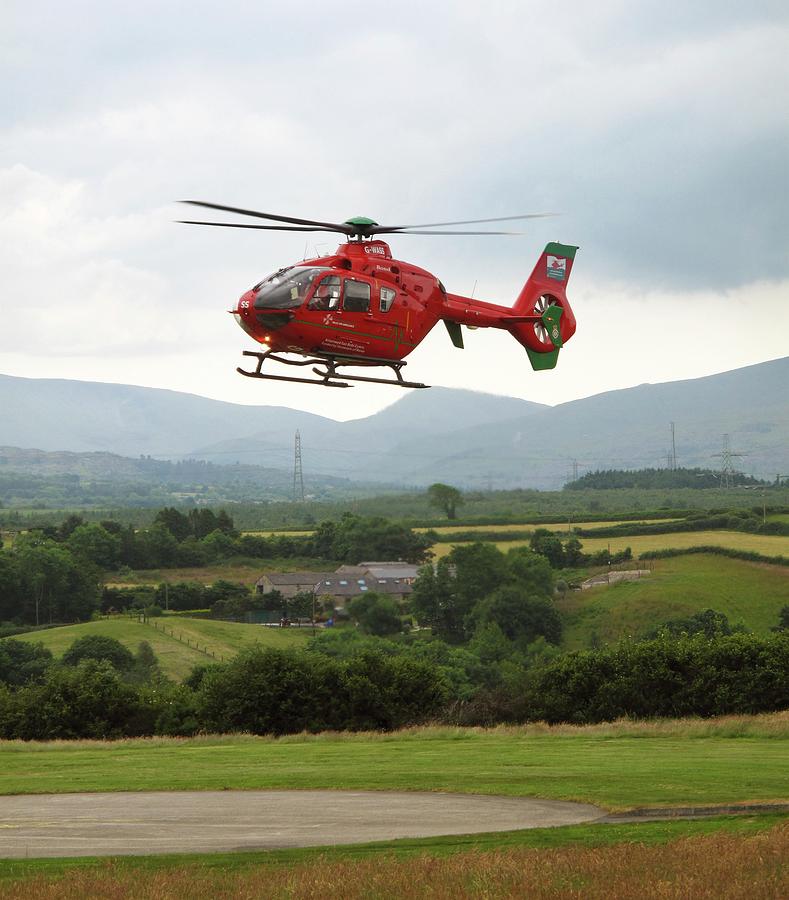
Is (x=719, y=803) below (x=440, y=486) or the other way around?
below

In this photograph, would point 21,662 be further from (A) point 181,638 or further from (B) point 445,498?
(B) point 445,498

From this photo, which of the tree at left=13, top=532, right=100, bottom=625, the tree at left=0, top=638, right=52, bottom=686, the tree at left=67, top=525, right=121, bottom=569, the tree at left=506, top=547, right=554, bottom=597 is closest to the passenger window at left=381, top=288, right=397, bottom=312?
the tree at left=0, top=638, right=52, bottom=686

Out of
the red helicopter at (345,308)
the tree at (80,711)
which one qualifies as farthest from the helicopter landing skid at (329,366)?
the tree at (80,711)

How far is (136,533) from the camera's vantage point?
5344 inches

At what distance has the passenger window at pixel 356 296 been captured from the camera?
2584 cm

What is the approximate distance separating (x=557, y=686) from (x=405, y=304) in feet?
92.8

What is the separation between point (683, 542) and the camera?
102m

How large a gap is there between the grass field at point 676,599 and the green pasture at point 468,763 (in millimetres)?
43078

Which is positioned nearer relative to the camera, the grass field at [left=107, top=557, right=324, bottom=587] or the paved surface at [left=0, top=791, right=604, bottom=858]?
the paved surface at [left=0, top=791, right=604, bottom=858]

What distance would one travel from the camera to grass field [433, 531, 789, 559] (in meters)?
97.7

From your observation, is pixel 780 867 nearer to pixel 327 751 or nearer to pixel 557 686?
pixel 327 751

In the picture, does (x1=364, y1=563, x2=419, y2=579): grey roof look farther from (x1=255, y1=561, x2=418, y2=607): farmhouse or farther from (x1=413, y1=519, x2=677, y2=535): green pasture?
(x1=413, y1=519, x2=677, y2=535): green pasture

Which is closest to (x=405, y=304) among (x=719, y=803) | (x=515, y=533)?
(x=719, y=803)

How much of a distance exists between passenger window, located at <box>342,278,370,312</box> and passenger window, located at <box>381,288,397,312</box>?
0.43 metres
